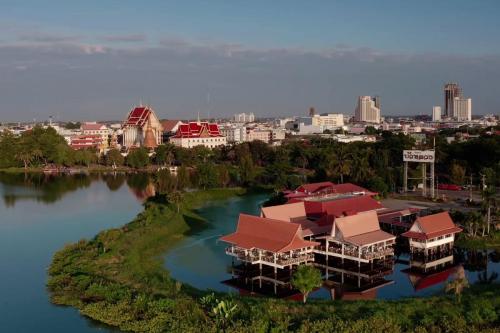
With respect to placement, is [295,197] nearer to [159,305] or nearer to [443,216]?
[443,216]

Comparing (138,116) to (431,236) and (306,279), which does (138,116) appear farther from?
(306,279)

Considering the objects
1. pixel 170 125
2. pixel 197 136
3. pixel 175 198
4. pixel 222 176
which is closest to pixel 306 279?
pixel 175 198

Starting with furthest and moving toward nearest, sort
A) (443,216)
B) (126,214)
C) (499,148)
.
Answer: (499,148) → (126,214) → (443,216)

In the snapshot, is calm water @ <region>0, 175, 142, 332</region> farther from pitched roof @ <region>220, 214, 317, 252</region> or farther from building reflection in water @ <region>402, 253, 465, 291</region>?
building reflection in water @ <region>402, 253, 465, 291</region>


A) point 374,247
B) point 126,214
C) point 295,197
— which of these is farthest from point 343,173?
point 374,247

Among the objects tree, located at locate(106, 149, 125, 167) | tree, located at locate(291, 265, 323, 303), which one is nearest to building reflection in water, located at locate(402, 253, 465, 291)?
tree, located at locate(291, 265, 323, 303)

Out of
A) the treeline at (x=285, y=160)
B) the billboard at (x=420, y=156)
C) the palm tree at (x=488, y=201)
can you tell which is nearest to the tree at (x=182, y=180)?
the treeline at (x=285, y=160)
